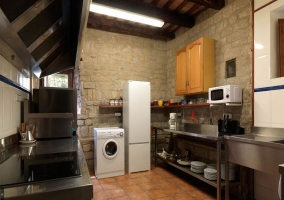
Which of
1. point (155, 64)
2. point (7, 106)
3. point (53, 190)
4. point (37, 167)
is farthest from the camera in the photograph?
point (155, 64)

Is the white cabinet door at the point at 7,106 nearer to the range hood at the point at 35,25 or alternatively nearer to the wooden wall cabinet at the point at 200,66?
the range hood at the point at 35,25

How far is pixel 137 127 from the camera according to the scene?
12.1 feet

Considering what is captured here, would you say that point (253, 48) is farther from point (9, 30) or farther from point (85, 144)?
point (85, 144)

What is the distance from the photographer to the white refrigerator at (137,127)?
12.0ft

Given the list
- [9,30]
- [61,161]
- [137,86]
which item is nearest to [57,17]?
[9,30]

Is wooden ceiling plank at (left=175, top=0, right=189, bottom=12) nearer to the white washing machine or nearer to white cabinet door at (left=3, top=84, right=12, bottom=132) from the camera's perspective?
the white washing machine

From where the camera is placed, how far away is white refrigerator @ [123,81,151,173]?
3.64 metres

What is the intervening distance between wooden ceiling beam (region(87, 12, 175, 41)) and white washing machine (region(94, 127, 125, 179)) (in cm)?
226

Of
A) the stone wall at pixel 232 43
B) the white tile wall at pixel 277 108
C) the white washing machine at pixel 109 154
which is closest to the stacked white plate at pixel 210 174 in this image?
the stone wall at pixel 232 43

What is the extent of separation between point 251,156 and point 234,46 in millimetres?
1802

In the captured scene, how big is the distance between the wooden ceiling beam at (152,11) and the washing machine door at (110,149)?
8.21 ft

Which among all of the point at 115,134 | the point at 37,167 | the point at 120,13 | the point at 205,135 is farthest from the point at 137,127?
the point at 37,167

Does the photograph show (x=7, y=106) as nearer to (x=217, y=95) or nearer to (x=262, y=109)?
(x=217, y=95)

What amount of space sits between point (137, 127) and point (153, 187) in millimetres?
1196
